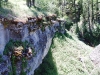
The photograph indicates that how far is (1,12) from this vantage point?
14.5 meters

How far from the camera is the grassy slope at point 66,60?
23922 mm

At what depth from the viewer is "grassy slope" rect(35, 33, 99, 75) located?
942 inches

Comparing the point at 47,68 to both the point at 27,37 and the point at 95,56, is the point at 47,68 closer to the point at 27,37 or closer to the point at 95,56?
the point at 27,37

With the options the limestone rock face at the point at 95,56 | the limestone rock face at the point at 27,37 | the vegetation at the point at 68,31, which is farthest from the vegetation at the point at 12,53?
the limestone rock face at the point at 95,56

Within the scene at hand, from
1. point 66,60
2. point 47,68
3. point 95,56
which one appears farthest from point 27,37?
point 95,56

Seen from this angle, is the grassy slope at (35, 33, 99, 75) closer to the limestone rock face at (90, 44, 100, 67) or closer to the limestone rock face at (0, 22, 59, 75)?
the limestone rock face at (90, 44, 100, 67)

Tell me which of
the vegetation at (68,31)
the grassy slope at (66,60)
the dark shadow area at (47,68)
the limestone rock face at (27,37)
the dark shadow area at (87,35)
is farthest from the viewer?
the dark shadow area at (87,35)

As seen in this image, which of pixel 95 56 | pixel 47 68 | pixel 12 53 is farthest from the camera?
pixel 95 56

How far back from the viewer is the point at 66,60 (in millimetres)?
26953

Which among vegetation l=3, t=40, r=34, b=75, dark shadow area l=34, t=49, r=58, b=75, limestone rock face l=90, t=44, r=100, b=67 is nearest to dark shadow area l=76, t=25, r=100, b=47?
limestone rock face l=90, t=44, r=100, b=67

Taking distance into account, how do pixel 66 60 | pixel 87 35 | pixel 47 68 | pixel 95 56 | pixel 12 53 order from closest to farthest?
pixel 12 53, pixel 47 68, pixel 66 60, pixel 95 56, pixel 87 35

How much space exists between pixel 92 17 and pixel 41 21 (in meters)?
31.8

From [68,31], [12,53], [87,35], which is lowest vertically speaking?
[87,35]

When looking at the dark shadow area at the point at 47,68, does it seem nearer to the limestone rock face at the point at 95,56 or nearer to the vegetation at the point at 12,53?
the limestone rock face at the point at 95,56
